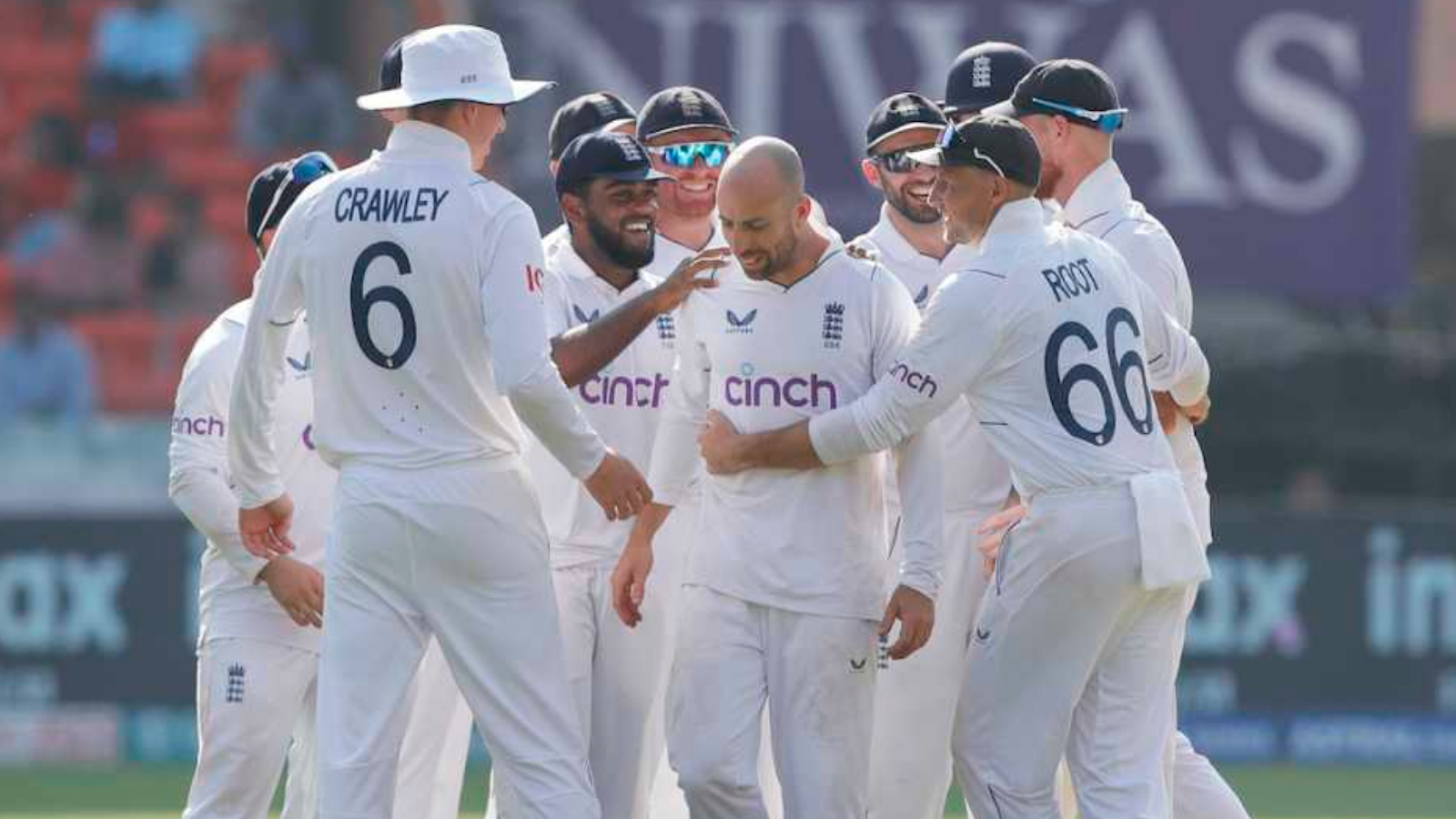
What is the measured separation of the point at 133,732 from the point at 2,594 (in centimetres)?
99

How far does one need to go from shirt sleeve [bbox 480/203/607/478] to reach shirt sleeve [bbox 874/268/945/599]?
3.23 feet

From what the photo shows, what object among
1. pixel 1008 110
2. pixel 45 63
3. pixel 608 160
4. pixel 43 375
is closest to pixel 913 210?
pixel 1008 110

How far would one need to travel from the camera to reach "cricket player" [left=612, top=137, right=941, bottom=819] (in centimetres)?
704

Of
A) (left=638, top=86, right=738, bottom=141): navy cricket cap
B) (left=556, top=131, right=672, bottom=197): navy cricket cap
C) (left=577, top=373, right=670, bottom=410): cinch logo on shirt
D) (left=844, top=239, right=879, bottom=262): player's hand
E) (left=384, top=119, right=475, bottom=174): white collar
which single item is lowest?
(left=577, top=373, right=670, bottom=410): cinch logo on shirt

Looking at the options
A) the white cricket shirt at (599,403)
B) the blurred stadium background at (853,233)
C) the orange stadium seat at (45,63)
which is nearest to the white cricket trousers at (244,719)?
the white cricket shirt at (599,403)

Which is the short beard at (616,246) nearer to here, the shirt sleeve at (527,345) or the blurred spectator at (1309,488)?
the shirt sleeve at (527,345)

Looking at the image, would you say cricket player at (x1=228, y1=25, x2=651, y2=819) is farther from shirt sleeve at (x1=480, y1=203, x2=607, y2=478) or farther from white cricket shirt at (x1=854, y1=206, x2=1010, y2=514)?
white cricket shirt at (x1=854, y1=206, x2=1010, y2=514)

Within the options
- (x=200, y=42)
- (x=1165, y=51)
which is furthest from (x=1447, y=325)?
(x=200, y=42)

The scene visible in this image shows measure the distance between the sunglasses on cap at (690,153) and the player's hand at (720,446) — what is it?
1087 millimetres

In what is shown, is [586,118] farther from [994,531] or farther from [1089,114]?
[994,531]

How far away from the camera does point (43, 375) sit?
15.3 m

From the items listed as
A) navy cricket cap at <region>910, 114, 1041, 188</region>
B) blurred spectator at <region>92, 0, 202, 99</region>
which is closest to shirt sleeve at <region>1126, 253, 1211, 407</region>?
navy cricket cap at <region>910, 114, 1041, 188</region>

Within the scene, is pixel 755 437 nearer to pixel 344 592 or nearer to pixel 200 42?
pixel 344 592

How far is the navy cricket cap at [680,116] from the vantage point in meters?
7.98
